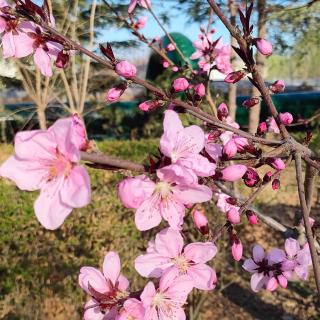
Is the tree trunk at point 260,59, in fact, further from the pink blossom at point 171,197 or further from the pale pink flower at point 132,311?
the pale pink flower at point 132,311

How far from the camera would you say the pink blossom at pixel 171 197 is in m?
1.06

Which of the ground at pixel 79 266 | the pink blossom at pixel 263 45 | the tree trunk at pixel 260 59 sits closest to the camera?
the pink blossom at pixel 263 45

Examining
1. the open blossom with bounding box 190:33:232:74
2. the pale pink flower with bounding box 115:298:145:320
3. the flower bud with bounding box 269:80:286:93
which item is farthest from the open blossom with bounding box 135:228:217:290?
the open blossom with bounding box 190:33:232:74

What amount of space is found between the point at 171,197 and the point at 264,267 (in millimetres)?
905

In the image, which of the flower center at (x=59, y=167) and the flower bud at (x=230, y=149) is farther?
the flower bud at (x=230, y=149)

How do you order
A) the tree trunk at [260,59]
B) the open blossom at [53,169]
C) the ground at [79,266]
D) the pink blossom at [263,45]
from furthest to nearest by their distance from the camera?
1. the tree trunk at [260,59]
2. the ground at [79,266]
3. the pink blossom at [263,45]
4. the open blossom at [53,169]

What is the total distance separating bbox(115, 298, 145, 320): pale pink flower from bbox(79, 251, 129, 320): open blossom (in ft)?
0.23

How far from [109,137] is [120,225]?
9.71 m

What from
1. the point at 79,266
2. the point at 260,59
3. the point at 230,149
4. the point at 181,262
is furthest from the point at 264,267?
the point at 260,59

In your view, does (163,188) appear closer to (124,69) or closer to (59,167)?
(59,167)

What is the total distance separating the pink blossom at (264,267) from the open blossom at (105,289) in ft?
2.32

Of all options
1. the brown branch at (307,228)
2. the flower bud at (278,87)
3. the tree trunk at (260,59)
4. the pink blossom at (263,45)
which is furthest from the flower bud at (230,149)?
the tree trunk at (260,59)

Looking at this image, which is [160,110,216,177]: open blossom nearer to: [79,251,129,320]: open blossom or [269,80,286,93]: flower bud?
[79,251,129,320]: open blossom

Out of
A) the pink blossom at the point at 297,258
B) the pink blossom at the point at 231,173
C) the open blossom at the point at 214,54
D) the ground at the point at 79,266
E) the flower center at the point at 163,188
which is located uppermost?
the flower center at the point at 163,188
